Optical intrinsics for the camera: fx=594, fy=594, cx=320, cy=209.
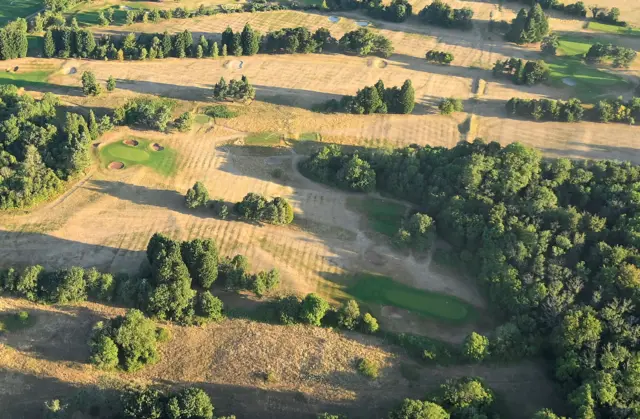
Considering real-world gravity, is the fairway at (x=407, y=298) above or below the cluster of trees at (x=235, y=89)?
below

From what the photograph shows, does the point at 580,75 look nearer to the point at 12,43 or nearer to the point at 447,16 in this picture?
the point at 447,16

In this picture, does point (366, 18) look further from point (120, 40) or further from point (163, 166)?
point (163, 166)

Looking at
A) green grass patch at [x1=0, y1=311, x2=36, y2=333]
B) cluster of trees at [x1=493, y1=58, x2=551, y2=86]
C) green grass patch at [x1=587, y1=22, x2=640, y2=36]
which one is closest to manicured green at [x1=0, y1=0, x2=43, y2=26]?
green grass patch at [x1=0, y1=311, x2=36, y2=333]

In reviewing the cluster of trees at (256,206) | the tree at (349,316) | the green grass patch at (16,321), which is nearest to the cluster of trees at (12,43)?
the cluster of trees at (256,206)

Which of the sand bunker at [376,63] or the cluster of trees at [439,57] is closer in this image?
the cluster of trees at [439,57]

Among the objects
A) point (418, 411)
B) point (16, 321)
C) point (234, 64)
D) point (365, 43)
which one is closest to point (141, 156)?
point (234, 64)

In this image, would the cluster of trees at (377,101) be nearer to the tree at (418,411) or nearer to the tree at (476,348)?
the tree at (476,348)

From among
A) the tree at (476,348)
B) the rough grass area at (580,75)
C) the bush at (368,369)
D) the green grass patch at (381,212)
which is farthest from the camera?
the rough grass area at (580,75)
